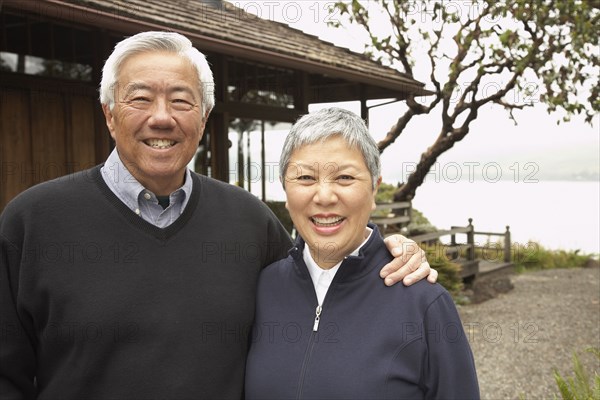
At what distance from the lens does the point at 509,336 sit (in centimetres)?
931

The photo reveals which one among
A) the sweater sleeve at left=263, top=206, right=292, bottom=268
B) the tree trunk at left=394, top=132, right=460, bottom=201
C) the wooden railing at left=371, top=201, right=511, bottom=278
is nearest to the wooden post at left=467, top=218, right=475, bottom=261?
the wooden railing at left=371, top=201, right=511, bottom=278

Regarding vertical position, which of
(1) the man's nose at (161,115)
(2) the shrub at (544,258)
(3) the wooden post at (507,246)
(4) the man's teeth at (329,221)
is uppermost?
(1) the man's nose at (161,115)

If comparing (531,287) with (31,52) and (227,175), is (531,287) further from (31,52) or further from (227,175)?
(31,52)

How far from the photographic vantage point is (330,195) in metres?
2.20

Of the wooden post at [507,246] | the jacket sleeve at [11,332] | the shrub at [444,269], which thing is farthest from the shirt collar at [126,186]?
the wooden post at [507,246]

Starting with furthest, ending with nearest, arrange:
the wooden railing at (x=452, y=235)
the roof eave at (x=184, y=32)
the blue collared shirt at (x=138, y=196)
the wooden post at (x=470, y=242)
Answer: the wooden post at (x=470, y=242) → the wooden railing at (x=452, y=235) → the roof eave at (x=184, y=32) → the blue collared shirt at (x=138, y=196)

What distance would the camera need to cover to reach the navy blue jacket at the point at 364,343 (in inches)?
80.6

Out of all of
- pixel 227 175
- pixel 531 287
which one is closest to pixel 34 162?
pixel 227 175

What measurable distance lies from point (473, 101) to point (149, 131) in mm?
15712

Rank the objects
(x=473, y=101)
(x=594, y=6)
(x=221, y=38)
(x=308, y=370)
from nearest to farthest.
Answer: (x=308, y=370)
(x=221, y=38)
(x=594, y=6)
(x=473, y=101)

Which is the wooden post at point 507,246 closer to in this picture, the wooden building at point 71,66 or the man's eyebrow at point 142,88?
the wooden building at point 71,66

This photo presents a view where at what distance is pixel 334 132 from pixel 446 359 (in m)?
0.86

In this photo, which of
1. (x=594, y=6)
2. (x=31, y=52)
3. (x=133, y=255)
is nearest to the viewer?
(x=133, y=255)

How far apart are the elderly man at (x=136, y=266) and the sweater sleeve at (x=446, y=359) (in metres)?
0.18
